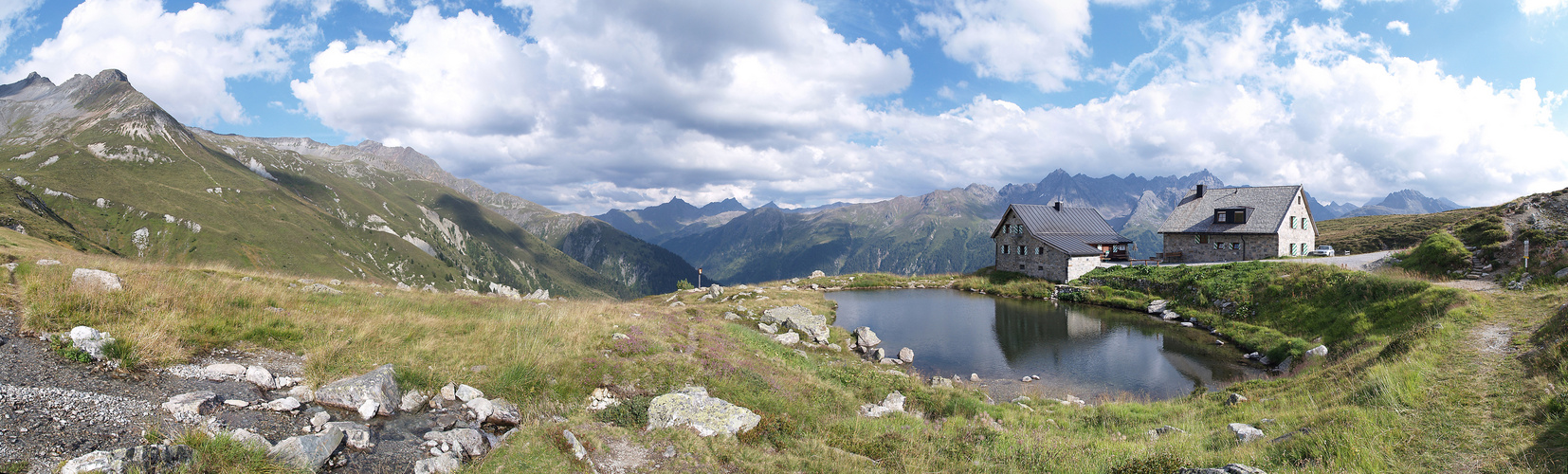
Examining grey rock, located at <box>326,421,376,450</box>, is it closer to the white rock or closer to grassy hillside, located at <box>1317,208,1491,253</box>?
the white rock

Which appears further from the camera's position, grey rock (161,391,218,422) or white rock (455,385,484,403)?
white rock (455,385,484,403)

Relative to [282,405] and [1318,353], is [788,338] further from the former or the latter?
[1318,353]

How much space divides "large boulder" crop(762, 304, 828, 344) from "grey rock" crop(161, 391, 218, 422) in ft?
69.5

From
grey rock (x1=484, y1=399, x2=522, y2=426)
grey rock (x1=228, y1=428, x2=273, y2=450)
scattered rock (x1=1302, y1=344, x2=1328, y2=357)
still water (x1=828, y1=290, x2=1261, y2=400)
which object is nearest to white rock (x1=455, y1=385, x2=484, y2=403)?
grey rock (x1=484, y1=399, x2=522, y2=426)

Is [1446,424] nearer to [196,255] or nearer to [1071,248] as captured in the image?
[1071,248]

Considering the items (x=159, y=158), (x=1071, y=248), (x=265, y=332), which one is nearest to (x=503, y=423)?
(x=265, y=332)

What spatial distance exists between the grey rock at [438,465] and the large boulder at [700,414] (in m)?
3.13

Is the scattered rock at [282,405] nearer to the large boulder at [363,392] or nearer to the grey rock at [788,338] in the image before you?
the large boulder at [363,392]

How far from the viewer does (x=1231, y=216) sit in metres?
50.5

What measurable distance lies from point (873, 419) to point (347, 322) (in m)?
12.8

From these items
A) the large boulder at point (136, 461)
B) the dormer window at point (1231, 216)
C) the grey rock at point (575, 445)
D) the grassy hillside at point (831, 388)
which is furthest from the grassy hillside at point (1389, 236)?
the large boulder at point (136, 461)

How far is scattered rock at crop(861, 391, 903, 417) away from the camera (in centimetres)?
1397

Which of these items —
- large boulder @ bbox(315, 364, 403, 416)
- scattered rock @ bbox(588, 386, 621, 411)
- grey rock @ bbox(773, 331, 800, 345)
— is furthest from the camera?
grey rock @ bbox(773, 331, 800, 345)

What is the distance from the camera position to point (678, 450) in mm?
8766
